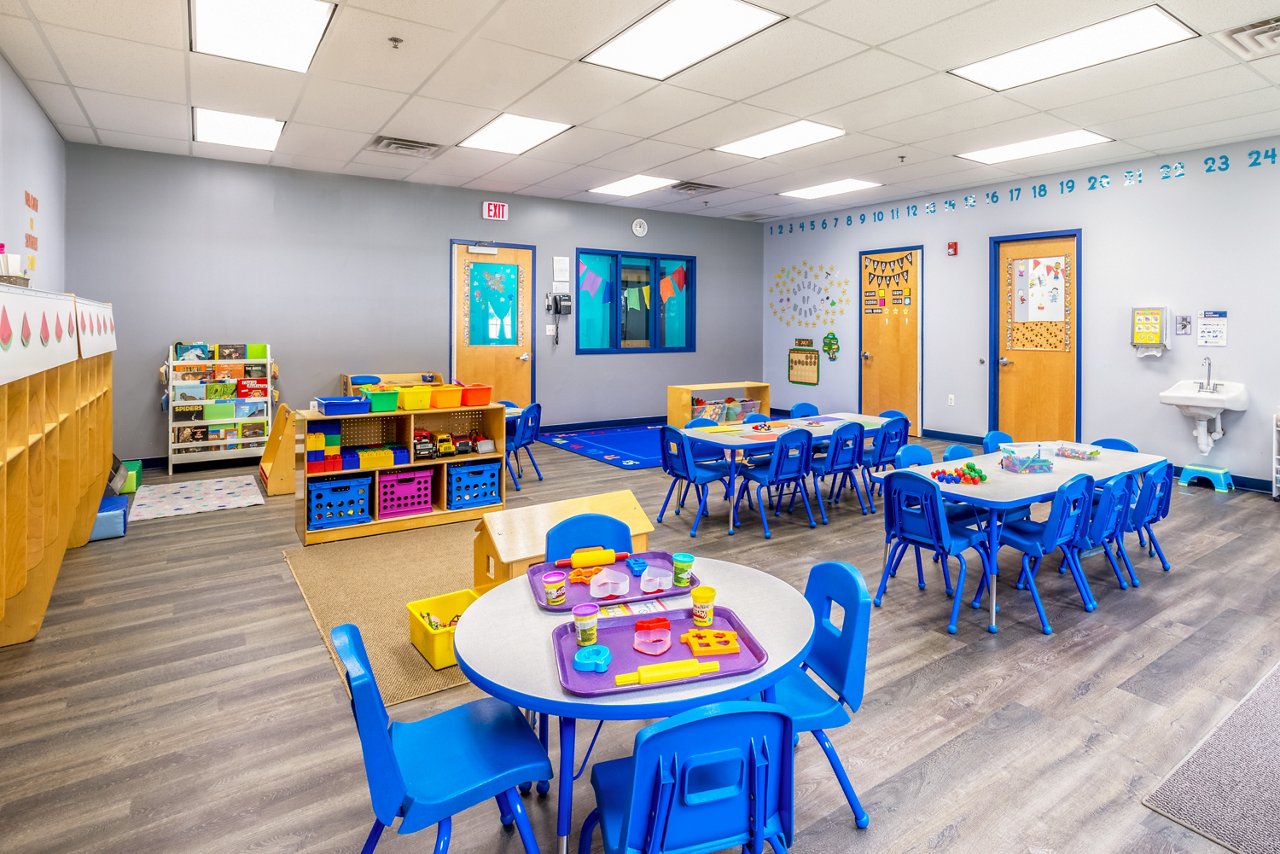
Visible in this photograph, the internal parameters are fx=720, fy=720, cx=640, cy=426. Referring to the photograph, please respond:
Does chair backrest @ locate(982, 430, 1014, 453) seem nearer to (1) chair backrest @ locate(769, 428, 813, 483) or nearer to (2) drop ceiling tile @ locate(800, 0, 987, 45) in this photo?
(1) chair backrest @ locate(769, 428, 813, 483)

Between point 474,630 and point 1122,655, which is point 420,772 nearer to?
point 474,630

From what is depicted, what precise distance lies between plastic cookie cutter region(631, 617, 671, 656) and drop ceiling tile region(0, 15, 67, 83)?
4556 mm

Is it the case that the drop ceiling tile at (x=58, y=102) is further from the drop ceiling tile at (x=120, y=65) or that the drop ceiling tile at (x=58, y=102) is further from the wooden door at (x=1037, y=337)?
the wooden door at (x=1037, y=337)

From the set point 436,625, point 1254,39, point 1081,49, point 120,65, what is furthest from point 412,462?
point 1254,39

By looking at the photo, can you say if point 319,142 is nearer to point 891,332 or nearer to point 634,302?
point 634,302

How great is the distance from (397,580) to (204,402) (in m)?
3.89

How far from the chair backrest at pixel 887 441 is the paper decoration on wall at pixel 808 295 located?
4.09 metres

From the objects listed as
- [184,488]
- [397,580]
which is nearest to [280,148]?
[184,488]

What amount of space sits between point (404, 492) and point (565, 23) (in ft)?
10.5

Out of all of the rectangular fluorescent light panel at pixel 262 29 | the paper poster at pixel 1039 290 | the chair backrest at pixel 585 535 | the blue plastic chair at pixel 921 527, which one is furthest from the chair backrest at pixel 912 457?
the paper poster at pixel 1039 290

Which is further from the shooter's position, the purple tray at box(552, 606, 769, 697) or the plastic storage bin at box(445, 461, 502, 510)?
the plastic storage bin at box(445, 461, 502, 510)

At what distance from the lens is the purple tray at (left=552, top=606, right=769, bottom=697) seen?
64.6 inches

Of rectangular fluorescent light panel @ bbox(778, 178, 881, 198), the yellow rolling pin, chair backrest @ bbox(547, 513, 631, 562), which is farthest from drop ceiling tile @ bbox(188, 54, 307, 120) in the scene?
rectangular fluorescent light panel @ bbox(778, 178, 881, 198)

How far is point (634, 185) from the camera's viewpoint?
26.6ft
